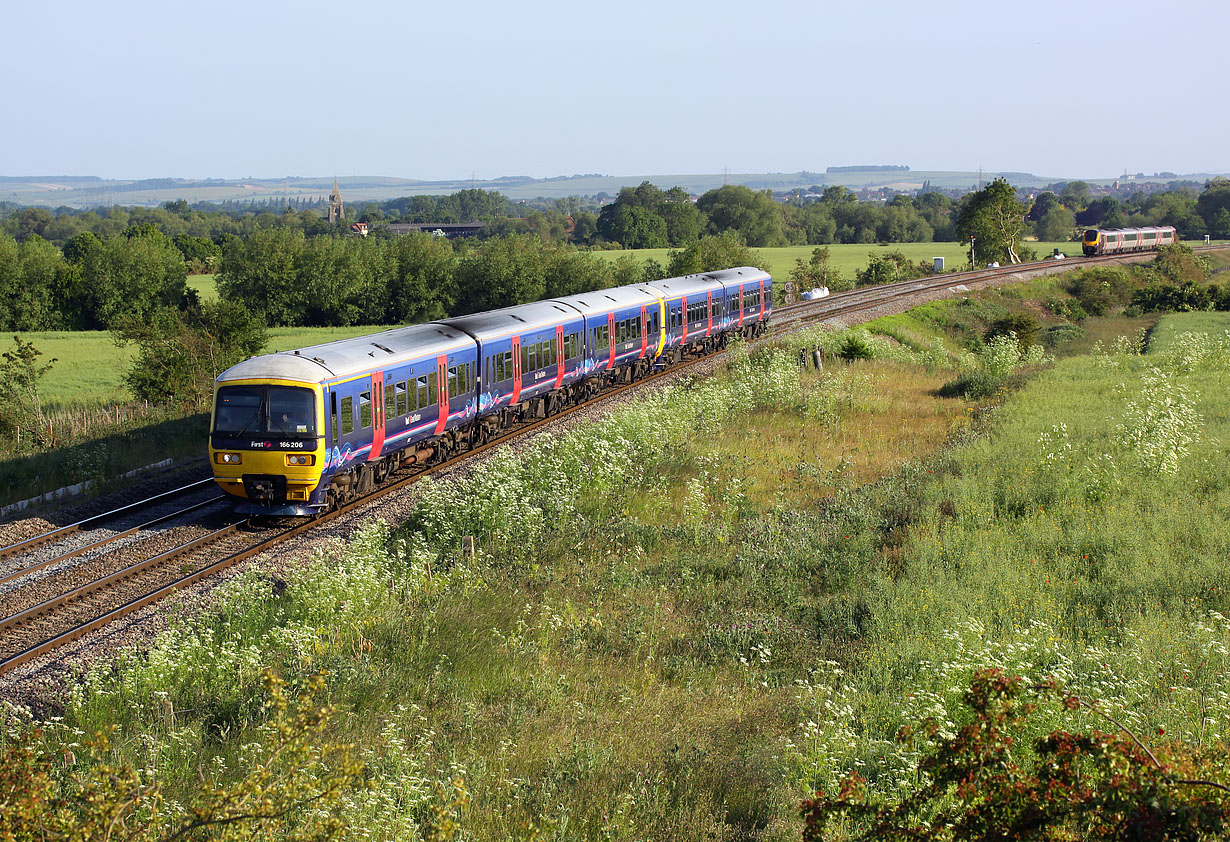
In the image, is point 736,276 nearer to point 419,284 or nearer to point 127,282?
point 419,284

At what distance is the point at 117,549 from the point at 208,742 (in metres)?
8.50

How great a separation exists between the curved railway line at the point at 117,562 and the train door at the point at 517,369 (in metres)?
3.50

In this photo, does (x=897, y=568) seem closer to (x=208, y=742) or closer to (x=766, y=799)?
(x=766, y=799)

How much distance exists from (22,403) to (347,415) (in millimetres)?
13450

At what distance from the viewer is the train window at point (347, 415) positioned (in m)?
17.2

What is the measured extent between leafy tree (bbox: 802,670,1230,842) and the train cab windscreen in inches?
519

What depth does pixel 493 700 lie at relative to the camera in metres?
9.54

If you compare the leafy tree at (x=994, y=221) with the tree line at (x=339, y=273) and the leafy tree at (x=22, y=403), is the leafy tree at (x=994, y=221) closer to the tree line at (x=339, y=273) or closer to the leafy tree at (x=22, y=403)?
the tree line at (x=339, y=273)

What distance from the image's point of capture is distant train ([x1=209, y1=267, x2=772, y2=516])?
650 inches

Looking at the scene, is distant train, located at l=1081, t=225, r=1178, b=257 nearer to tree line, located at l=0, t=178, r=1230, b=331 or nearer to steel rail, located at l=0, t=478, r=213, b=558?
tree line, located at l=0, t=178, r=1230, b=331

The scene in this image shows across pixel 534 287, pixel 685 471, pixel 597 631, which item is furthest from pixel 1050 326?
pixel 597 631

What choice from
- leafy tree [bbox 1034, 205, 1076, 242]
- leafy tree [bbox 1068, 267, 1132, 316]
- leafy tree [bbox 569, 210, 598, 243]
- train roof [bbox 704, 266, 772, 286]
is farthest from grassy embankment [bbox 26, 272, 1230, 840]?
leafy tree [bbox 569, 210, 598, 243]

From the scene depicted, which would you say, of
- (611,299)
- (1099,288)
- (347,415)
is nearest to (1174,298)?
(1099,288)

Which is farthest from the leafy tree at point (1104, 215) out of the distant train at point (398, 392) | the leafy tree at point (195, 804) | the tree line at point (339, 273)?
the leafy tree at point (195, 804)
